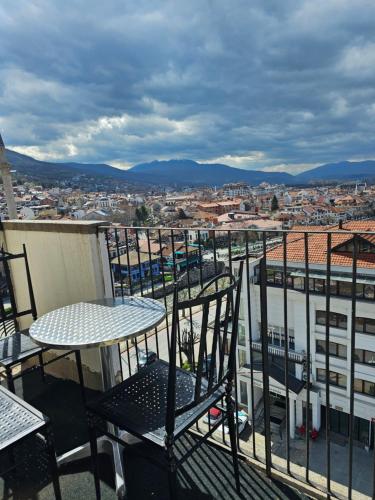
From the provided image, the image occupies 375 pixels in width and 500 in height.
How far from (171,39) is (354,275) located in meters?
9.64

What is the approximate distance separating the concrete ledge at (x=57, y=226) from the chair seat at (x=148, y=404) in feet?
3.76

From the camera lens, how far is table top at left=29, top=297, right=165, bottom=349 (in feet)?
4.85

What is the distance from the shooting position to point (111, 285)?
97.8 inches

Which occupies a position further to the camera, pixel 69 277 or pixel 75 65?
pixel 75 65

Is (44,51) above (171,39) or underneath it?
underneath

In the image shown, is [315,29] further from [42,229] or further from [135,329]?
[135,329]

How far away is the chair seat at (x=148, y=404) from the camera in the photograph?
1.23 m

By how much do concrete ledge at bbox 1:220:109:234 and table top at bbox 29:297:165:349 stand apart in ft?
1.88

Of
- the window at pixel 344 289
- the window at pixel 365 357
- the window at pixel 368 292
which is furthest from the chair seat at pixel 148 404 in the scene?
the window at pixel 365 357

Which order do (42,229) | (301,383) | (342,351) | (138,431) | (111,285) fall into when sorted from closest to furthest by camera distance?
(138,431)
(111,285)
(42,229)
(342,351)
(301,383)

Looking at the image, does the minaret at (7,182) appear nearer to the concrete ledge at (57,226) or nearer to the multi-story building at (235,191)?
the concrete ledge at (57,226)

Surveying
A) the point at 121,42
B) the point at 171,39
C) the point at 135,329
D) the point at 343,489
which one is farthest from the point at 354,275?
the point at 171,39

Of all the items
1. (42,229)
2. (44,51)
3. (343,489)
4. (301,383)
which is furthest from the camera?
(301,383)

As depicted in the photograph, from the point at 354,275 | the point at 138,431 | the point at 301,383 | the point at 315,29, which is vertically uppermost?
the point at 315,29
